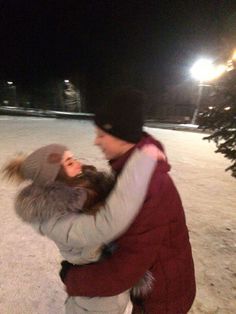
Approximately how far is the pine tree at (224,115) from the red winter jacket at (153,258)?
80.4 inches

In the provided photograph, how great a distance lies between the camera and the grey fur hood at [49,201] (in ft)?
4.13

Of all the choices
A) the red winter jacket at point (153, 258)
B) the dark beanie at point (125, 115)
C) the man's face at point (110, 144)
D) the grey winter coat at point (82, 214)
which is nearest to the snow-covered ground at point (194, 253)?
the red winter jacket at point (153, 258)

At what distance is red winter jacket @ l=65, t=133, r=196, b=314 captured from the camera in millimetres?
1245

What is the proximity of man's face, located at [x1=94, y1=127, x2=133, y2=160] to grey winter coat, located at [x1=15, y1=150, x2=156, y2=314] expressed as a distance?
0.15 m

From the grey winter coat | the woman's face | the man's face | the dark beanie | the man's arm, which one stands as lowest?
the man's arm

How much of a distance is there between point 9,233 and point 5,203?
932mm

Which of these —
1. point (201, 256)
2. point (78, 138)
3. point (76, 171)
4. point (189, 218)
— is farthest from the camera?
point (78, 138)

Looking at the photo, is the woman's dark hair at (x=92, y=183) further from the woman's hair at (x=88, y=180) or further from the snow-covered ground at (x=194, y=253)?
the snow-covered ground at (x=194, y=253)

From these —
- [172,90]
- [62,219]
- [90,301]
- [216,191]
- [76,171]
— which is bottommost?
[172,90]

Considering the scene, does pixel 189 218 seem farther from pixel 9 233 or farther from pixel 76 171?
pixel 76 171

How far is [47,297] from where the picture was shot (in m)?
2.52

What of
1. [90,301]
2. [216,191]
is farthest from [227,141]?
[90,301]

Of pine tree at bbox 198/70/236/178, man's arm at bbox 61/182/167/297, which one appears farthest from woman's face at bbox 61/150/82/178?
pine tree at bbox 198/70/236/178

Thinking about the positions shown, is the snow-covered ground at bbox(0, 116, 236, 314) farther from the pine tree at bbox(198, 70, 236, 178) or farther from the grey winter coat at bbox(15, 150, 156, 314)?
the grey winter coat at bbox(15, 150, 156, 314)
